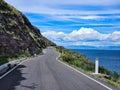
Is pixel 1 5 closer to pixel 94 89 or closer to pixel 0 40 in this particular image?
pixel 0 40

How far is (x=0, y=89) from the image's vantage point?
40.6 ft

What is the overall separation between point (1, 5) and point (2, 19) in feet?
29.8

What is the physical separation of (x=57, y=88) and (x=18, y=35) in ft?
151

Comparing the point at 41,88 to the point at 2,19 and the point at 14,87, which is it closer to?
the point at 14,87

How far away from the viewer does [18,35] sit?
57.8m

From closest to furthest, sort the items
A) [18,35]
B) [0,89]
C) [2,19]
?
1. [0,89]
2. [2,19]
3. [18,35]

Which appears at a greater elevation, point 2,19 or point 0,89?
point 2,19

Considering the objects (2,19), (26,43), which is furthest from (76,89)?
(26,43)

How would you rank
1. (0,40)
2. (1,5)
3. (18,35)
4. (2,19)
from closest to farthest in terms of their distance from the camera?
(0,40)
(2,19)
(18,35)
(1,5)

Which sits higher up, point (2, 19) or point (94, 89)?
point (2, 19)

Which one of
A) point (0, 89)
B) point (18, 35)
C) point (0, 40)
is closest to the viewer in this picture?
point (0, 89)

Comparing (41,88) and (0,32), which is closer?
(41,88)

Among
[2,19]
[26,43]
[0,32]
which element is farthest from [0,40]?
[26,43]

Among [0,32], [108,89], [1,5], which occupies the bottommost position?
Answer: [108,89]
